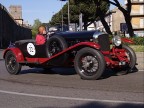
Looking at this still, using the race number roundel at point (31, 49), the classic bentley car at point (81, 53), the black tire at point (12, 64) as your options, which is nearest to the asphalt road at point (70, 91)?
the classic bentley car at point (81, 53)

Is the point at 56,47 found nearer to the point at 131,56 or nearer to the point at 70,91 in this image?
the point at 131,56

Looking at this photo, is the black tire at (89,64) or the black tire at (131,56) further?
the black tire at (131,56)

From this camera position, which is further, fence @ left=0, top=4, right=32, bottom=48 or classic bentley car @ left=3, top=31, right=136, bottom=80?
fence @ left=0, top=4, right=32, bottom=48

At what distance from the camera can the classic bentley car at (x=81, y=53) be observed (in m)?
11.6

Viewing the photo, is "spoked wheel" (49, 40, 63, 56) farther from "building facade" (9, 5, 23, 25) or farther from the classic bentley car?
"building facade" (9, 5, 23, 25)

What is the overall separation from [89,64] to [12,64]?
330cm

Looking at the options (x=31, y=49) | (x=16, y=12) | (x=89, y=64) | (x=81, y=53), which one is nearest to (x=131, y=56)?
(x=89, y=64)

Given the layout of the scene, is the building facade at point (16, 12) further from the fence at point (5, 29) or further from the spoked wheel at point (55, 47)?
the spoked wheel at point (55, 47)

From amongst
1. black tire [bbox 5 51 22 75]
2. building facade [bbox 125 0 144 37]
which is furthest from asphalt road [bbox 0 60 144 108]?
building facade [bbox 125 0 144 37]

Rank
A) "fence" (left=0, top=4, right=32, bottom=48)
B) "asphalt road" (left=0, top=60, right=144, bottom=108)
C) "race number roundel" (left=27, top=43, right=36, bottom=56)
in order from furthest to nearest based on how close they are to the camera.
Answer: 1. "fence" (left=0, top=4, right=32, bottom=48)
2. "race number roundel" (left=27, top=43, right=36, bottom=56)
3. "asphalt road" (left=0, top=60, right=144, bottom=108)

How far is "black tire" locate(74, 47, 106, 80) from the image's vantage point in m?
11.4

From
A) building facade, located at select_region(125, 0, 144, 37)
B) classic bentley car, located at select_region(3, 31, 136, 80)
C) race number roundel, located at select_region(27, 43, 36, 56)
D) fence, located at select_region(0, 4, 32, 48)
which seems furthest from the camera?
building facade, located at select_region(125, 0, 144, 37)

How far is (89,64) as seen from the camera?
11.7 metres

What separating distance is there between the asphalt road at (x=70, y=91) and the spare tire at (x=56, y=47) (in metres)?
0.52
